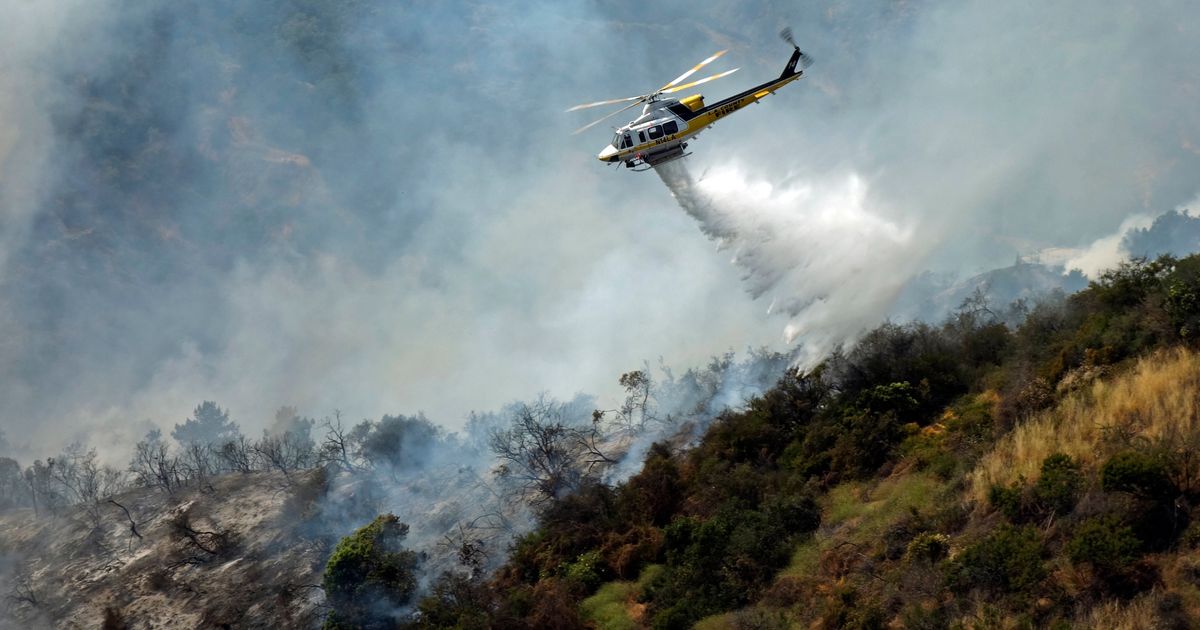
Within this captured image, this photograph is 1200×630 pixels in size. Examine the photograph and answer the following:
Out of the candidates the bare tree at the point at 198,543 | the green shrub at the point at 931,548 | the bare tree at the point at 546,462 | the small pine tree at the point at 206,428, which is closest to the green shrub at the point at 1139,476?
the green shrub at the point at 931,548

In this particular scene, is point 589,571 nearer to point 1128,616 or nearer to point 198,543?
point 1128,616

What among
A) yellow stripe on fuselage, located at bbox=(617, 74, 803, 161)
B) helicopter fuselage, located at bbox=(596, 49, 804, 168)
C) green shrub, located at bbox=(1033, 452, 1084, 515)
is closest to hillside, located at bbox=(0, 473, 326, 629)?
helicopter fuselage, located at bbox=(596, 49, 804, 168)

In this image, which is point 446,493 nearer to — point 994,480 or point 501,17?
point 994,480

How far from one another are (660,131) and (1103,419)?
28.5 m

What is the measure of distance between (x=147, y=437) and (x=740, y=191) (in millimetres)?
115966

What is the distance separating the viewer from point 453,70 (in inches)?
7224

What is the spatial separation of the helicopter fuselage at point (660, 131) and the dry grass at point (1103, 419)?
25.7m

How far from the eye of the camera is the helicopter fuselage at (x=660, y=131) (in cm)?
4834

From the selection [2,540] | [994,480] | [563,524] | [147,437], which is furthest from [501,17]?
[994,480]

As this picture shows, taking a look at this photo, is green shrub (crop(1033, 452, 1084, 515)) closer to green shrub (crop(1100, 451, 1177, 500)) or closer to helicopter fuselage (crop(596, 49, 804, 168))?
green shrub (crop(1100, 451, 1177, 500))

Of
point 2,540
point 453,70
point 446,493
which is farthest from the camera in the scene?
point 453,70

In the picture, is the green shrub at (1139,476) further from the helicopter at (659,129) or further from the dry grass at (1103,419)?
the helicopter at (659,129)

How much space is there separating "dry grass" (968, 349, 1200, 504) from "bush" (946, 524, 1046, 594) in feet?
10.0

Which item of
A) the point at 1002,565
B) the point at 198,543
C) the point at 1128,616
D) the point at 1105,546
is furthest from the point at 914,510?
the point at 198,543
